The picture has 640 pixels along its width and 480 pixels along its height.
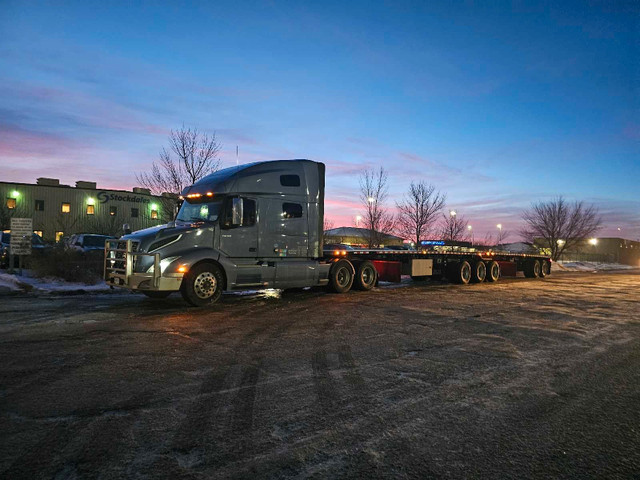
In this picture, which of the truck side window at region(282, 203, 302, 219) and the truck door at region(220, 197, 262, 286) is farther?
the truck side window at region(282, 203, 302, 219)

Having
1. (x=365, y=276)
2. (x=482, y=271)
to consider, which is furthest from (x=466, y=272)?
(x=365, y=276)

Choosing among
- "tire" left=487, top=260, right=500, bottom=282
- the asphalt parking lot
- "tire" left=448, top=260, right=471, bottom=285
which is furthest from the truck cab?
"tire" left=487, top=260, right=500, bottom=282

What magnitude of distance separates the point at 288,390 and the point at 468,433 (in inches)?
69.3

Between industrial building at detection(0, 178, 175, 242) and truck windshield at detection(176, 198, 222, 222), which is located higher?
industrial building at detection(0, 178, 175, 242)

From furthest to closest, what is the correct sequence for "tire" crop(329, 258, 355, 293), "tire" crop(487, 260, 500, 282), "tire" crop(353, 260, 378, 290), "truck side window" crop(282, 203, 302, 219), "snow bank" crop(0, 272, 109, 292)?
"tire" crop(487, 260, 500, 282) < "tire" crop(353, 260, 378, 290) < "tire" crop(329, 258, 355, 293) < "snow bank" crop(0, 272, 109, 292) < "truck side window" crop(282, 203, 302, 219)

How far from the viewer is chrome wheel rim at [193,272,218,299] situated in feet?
32.1

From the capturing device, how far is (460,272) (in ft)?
58.9

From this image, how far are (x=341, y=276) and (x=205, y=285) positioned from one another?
4838 millimetres

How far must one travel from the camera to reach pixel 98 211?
4794 centimetres

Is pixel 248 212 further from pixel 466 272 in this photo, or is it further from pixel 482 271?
pixel 482 271

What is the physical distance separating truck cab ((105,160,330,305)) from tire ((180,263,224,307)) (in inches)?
0.8

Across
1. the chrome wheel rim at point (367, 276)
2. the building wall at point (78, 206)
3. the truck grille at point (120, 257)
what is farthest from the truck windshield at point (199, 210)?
the building wall at point (78, 206)

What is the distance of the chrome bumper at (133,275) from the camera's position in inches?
363

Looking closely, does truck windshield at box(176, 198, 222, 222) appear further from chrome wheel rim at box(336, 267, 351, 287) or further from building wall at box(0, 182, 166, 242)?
building wall at box(0, 182, 166, 242)
